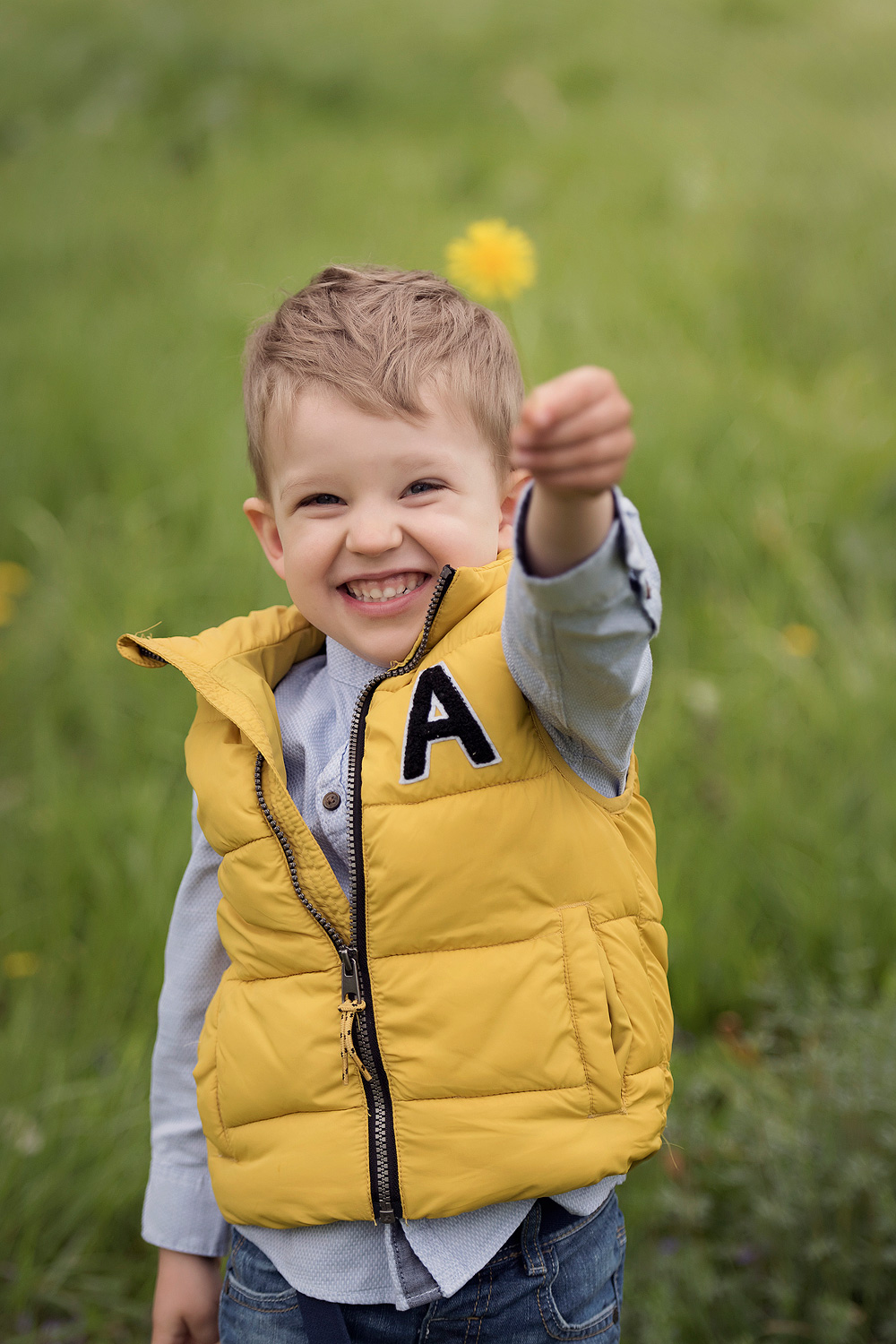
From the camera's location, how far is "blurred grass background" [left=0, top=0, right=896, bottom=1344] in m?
1.94

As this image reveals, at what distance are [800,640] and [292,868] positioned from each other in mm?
1760

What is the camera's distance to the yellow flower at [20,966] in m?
2.04

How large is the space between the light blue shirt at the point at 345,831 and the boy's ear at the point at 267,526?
126mm

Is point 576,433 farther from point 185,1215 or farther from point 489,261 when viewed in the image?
point 489,261

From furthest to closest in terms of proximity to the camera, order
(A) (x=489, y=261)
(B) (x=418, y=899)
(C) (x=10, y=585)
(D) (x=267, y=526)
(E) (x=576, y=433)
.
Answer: (C) (x=10, y=585) → (A) (x=489, y=261) → (D) (x=267, y=526) → (B) (x=418, y=899) → (E) (x=576, y=433)

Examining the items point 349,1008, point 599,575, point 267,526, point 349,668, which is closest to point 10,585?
point 267,526

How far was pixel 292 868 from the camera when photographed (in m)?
1.02

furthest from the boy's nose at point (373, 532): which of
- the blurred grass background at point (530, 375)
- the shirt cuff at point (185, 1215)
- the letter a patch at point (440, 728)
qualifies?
the shirt cuff at point (185, 1215)

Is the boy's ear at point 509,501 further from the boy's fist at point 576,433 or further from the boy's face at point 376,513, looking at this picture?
the boy's fist at point 576,433

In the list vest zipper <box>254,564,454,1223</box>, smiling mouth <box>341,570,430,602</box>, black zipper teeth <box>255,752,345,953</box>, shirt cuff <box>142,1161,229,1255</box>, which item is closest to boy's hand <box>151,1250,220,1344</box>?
shirt cuff <box>142,1161,229,1255</box>

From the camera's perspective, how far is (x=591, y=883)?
990 mm

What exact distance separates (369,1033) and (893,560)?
219 centimetres

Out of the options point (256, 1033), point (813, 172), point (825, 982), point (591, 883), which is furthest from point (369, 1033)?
point (813, 172)

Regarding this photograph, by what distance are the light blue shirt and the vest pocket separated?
12 centimetres
